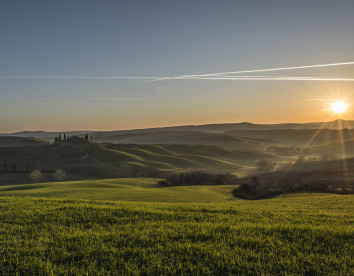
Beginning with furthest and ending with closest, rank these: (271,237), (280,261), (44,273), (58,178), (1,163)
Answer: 1. (1,163)
2. (58,178)
3. (271,237)
4. (280,261)
5. (44,273)

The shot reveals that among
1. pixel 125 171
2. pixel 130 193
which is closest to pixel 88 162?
pixel 125 171

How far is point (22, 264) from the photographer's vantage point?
7340mm

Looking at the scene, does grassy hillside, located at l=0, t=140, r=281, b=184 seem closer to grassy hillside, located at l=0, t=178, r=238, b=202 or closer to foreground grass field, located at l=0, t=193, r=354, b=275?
grassy hillside, located at l=0, t=178, r=238, b=202

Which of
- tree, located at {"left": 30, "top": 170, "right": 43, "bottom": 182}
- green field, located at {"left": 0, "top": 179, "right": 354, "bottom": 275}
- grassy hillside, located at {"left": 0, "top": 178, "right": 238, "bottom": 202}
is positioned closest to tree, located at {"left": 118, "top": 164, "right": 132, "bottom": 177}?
tree, located at {"left": 30, "top": 170, "right": 43, "bottom": 182}

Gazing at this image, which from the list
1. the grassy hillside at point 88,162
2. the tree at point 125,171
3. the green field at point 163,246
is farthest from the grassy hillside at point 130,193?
the grassy hillside at point 88,162

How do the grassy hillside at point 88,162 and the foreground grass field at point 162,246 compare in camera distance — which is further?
the grassy hillside at point 88,162

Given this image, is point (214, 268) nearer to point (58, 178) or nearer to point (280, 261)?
point (280, 261)

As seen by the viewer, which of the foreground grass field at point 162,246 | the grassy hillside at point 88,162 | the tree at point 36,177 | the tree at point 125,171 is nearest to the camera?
the foreground grass field at point 162,246

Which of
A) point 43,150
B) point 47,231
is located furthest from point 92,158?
point 47,231

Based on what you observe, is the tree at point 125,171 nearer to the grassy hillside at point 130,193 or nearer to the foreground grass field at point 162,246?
the grassy hillside at point 130,193

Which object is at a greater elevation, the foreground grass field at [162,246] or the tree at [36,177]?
the foreground grass field at [162,246]

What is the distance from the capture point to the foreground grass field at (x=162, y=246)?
714 cm

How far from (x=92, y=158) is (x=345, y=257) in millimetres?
174060

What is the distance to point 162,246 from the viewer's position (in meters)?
8.40
